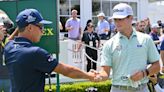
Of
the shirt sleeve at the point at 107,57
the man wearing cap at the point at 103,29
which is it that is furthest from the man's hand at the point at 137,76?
the man wearing cap at the point at 103,29

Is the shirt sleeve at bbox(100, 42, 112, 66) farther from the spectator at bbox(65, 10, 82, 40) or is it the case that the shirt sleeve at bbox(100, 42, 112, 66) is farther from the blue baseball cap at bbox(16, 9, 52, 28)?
the spectator at bbox(65, 10, 82, 40)

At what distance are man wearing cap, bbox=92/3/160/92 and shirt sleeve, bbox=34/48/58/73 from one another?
1.03 m

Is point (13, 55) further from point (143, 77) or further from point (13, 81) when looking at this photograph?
point (143, 77)

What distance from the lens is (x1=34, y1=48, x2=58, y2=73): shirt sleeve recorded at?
14.5 ft

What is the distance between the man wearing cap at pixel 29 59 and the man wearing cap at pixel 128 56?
107 centimetres

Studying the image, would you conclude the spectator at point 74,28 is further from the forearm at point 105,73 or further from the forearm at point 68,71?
the forearm at point 68,71

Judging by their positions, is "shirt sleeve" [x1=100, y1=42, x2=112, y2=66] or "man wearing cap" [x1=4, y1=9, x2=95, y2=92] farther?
"shirt sleeve" [x1=100, y1=42, x2=112, y2=66]

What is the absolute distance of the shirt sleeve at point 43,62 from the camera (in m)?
4.43

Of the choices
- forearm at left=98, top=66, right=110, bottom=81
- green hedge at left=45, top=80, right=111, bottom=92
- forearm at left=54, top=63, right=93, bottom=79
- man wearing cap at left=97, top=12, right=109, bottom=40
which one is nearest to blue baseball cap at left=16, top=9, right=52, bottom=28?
forearm at left=54, top=63, right=93, bottom=79

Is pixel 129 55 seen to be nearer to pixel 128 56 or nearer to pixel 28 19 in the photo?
pixel 128 56

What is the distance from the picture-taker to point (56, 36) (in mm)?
8648

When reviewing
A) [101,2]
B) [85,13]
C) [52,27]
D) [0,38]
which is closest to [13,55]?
[0,38]

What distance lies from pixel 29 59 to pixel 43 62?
135 millimetres

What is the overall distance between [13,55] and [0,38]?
2827 millimetres
